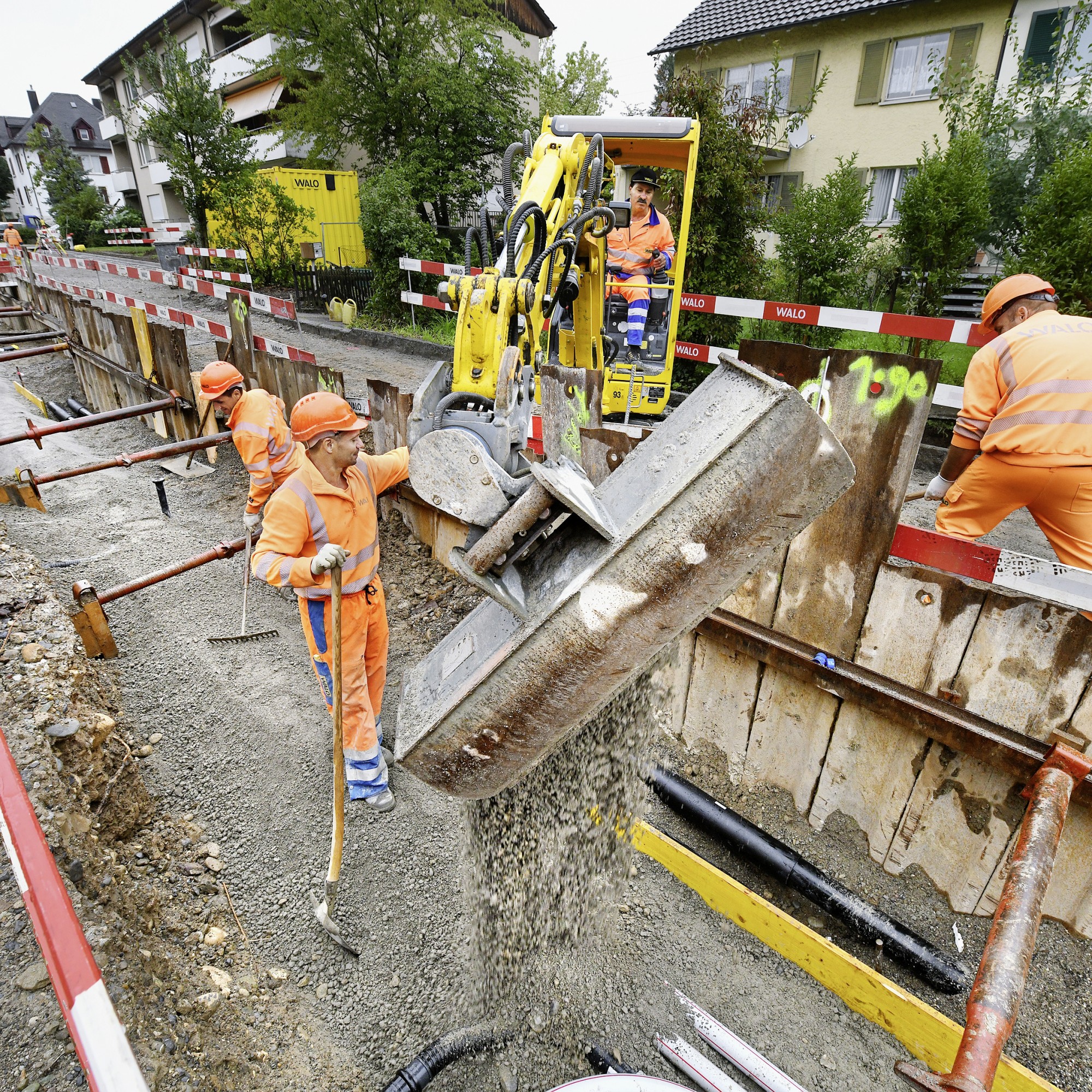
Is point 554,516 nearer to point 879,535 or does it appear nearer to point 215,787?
point 879,535

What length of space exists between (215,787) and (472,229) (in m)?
3.35

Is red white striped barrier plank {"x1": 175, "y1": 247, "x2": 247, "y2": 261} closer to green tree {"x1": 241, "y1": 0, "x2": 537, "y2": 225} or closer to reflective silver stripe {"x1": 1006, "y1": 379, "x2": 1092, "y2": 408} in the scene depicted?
green tree {"x1": 241, "y1": 0, "x2": 537, "y2": 225}

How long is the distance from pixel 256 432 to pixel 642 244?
13.7 feet

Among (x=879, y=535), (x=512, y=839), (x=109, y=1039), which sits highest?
(x=879, y=535)

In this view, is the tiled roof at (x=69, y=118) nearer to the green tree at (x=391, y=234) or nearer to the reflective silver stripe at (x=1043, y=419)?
the green tree at (x=391, y=234)

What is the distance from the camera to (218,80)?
26.4 metres

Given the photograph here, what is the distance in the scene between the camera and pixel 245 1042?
7.70 feet

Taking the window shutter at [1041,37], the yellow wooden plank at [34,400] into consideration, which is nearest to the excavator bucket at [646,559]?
the yellow wooden plank at [34,400]

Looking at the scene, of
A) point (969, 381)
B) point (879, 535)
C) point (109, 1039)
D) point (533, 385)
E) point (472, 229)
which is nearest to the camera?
point (109, 1039)

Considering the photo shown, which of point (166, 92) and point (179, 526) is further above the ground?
point (166, 92)

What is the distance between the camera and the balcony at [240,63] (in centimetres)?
2248

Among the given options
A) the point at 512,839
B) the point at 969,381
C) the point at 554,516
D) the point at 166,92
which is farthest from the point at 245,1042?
the point at 166,92

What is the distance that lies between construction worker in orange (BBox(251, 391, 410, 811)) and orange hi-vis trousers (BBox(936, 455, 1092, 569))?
275 cm

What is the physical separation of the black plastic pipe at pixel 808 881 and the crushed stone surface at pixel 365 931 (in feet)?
0.47
